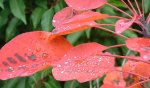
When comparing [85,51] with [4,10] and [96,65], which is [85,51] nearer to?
[96,65]

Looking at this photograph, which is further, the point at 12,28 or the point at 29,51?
the point at 12,28

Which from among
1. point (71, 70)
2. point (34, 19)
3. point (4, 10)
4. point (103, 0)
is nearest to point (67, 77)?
point (71, 70)

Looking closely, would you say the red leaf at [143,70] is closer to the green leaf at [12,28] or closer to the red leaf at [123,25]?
the red leaf at [123,25]

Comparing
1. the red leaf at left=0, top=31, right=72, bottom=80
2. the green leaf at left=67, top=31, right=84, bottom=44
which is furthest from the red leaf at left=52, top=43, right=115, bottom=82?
the green leaf at left=67, top=31, right=84, bottom=44

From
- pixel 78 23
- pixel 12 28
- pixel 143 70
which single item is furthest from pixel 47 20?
pixel 78 23

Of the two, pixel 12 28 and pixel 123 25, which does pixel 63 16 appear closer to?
pixel 123 25

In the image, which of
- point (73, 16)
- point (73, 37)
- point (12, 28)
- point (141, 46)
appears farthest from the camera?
point (12, 28)

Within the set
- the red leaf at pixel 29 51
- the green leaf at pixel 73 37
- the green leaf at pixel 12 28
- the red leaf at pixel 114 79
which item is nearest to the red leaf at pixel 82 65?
the red leaf at pixel 29 51

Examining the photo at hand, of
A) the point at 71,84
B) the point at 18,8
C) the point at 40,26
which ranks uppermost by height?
the point at 18,8
